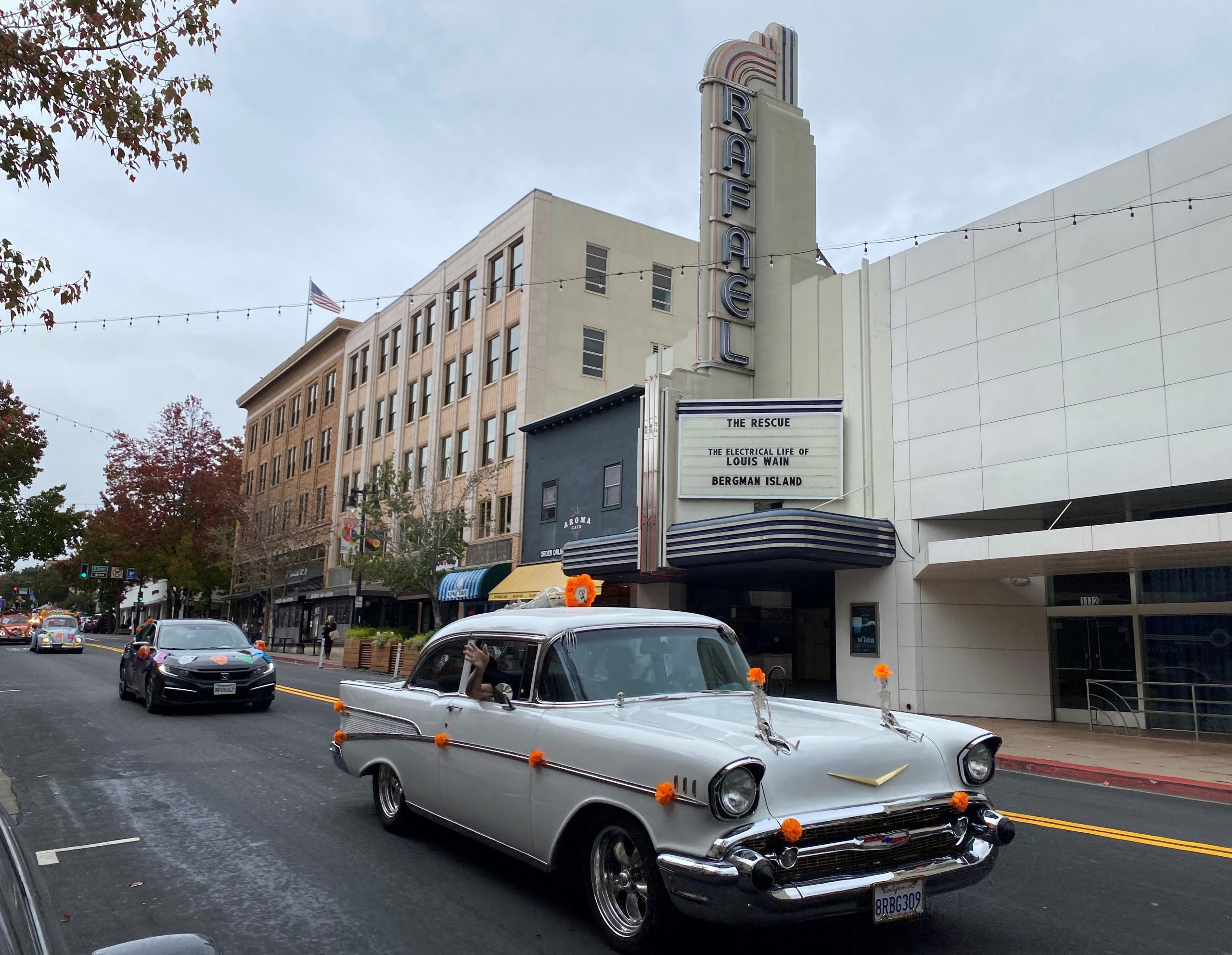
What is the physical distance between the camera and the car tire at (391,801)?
23.1 feet

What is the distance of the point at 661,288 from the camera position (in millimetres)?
36344

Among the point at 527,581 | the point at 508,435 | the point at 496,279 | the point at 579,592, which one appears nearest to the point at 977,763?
the point at 579,592

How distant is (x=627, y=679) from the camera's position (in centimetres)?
573

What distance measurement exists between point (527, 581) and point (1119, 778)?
1949 centimetres

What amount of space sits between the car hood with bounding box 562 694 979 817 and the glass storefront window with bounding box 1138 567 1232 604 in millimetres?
13653

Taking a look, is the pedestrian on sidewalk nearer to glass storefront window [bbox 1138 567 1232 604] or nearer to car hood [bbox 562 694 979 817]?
glass storefront window [bbox 1138 567 1232 604]

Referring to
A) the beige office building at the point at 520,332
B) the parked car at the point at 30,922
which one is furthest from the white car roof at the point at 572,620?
the beige office building at the point at 520,332

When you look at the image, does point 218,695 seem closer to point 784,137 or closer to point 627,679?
point 627,679

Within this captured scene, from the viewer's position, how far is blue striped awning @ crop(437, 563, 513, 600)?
30.5 m

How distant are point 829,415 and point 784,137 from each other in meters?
7.77

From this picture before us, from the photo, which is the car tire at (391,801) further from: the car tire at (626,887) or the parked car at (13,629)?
the parked car at (13,629)

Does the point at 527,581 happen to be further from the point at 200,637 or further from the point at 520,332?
the point at 200,637

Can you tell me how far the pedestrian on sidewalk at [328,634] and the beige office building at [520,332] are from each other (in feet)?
11.1

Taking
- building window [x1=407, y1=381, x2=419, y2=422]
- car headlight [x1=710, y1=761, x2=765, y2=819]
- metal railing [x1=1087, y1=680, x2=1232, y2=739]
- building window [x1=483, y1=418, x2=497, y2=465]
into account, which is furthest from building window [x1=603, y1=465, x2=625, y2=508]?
car headlight [x1=710, y1=761, x2=765, y2=819]
